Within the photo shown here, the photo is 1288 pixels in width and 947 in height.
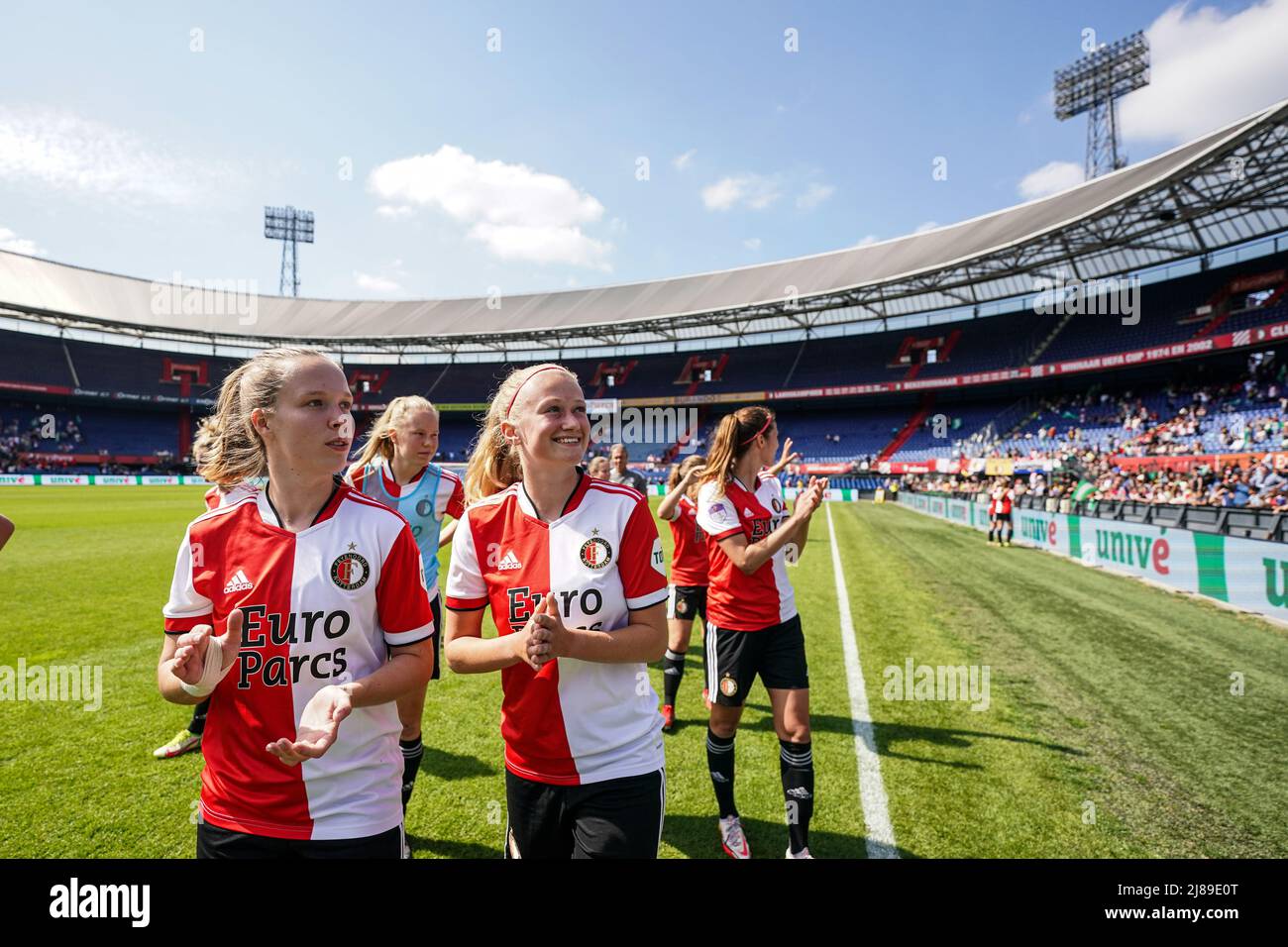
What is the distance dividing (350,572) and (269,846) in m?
0.77

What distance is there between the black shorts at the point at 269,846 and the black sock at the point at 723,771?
2278 mm

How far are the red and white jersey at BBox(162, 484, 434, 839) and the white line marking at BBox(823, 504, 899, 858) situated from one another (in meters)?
2.87

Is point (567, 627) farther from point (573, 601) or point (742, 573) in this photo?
point (742, 573)

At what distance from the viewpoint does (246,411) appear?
1943 millimetres

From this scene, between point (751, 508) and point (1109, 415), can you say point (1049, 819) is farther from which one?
point (1109, 415)

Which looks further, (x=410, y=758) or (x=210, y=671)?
(x=410, y=758)

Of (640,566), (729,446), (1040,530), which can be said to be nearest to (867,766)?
(729,446)

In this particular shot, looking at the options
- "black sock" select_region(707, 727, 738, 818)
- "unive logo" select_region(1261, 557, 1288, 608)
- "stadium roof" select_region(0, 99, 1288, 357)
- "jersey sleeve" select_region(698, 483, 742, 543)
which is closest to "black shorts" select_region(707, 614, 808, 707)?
"black sock" select_region(707, 727, 738, 818)

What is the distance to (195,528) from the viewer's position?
1.86 metres

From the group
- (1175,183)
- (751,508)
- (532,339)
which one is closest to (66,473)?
(532,339)

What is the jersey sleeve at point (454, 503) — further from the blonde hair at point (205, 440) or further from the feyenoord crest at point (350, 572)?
the feyenoord crest at point (350, 572)

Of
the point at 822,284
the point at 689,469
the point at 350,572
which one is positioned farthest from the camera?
the point at 822,284

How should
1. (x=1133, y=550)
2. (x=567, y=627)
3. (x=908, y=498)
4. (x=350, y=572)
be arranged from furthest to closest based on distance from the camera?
(x=908, y=498) → (x=1133, y=550) → (x=567, y=627) → (x=350, y=572)
